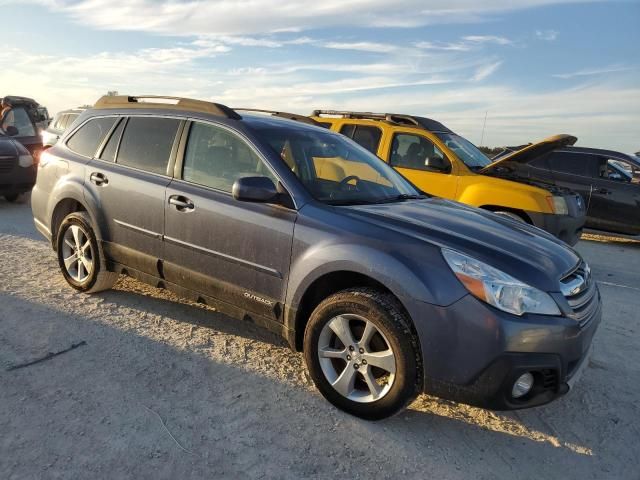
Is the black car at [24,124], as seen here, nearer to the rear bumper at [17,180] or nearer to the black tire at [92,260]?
the rear bumper at [17,180]

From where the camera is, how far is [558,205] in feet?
22.0

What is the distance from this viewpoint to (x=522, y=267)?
2771 millimetres

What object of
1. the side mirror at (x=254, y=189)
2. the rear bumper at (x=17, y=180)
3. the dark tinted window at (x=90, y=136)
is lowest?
the rear bumper at (x=17, y=180)

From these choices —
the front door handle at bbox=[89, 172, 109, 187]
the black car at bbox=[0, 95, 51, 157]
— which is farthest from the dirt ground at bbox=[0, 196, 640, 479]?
the black car at bbox=[0, 95, 51, 157]

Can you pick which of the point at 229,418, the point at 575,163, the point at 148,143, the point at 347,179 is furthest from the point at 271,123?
the point at 575,163

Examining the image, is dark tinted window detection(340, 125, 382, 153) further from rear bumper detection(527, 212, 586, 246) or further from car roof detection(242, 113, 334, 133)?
car roof detection(242, 113, 334, 133)

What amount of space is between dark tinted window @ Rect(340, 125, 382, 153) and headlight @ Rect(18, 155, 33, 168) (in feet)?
18.8

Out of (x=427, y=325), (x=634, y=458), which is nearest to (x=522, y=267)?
(x=427, y=325)

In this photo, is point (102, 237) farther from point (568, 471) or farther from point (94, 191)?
point (568, 471)

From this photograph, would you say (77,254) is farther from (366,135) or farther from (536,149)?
(536,149)

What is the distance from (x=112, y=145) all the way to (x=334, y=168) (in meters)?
1.94

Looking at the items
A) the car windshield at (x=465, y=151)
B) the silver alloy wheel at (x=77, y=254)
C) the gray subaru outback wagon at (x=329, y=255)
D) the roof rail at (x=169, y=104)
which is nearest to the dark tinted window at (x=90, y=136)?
the gray subaru outback wagon at (x=329, y=255)

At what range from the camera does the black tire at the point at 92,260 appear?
14.5 feet

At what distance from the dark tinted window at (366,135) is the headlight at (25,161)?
5.73m
